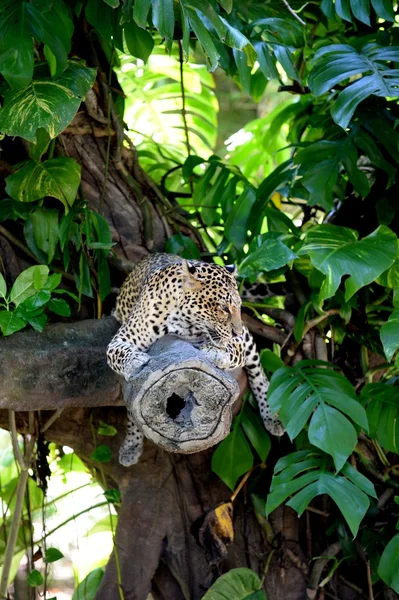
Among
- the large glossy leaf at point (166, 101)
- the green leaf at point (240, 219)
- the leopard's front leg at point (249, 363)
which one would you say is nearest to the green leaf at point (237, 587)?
the leopard's front leg at point (249, 363)

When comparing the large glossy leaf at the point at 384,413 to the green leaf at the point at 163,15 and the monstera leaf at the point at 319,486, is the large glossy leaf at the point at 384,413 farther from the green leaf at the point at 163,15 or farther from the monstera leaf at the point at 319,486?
the green leaf at the point at 163,15

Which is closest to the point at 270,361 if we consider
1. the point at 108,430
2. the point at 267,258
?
the point at 267,258

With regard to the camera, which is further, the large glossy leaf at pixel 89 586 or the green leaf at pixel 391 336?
the large glossy leaf at pixel 89 586

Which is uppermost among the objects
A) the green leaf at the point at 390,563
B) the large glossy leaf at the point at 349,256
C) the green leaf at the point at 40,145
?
the green leaf at the point at 40,145

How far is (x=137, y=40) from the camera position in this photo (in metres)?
3.26

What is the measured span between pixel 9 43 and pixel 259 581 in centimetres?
224

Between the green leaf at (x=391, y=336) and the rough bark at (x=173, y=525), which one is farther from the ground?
the green leaf at (x=391, y=336)

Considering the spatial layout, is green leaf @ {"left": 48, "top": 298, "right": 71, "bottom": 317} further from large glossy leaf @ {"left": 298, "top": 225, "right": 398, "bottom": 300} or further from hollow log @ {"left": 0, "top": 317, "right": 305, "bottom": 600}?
large glossy leaf @ {"left": 298, "top": 225, "right": 398, "bottom": 300}

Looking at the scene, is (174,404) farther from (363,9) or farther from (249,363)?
(363,9)

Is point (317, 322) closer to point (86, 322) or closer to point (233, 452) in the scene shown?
point (233, 452)

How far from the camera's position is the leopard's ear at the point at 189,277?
3021mm

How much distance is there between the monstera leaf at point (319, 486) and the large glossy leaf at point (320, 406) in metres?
0.13

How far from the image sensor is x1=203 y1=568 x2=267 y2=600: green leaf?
10.7 feet

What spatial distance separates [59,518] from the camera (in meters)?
5.89
